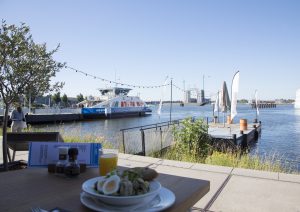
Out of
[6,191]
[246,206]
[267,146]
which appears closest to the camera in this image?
[6,191]

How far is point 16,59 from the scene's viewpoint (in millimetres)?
4023

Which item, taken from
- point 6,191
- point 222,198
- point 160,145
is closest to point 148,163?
point 222,198

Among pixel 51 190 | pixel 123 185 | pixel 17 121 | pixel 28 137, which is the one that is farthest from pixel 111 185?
pixel 17 121

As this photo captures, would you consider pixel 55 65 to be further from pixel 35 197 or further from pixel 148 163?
pixel 35 197

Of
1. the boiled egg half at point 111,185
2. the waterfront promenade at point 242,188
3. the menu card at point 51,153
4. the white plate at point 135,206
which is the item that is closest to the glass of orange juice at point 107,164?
the menu card at point 51,153

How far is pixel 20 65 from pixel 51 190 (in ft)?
9.10

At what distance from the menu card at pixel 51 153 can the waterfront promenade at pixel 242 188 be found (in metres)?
1.53

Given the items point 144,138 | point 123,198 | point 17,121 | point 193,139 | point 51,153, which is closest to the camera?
point 123,198

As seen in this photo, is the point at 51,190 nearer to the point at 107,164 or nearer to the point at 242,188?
the point at 107,164

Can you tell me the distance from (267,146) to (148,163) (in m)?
15.1

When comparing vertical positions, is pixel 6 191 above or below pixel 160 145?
above

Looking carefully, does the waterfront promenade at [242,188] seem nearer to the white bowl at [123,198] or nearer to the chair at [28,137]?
the chair at [28,137]

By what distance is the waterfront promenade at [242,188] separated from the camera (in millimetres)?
3422

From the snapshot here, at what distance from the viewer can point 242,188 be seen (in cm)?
407
